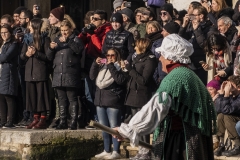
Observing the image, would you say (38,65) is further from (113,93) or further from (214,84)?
(214,84)

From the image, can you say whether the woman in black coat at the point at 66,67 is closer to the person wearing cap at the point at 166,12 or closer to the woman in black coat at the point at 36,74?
the woman in black coat at the point at 36,74

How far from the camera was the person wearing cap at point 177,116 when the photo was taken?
6.58 meters

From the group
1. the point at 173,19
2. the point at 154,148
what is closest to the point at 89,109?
the point at 173,19

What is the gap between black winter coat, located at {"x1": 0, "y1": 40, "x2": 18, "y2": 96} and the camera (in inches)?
475

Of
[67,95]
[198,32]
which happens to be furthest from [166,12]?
[67,95]

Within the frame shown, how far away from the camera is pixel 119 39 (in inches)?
448

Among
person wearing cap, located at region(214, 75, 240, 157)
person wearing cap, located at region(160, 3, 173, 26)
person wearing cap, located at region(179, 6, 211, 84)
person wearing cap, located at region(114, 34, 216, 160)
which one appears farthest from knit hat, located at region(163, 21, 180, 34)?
person wearing cap, located at region(114, 34, 216, 160)

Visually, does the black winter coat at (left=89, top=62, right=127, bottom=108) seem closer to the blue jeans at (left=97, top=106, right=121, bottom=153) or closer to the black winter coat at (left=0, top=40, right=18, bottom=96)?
the blue jeans at (left=97, top=106, right=121, bottom=153)

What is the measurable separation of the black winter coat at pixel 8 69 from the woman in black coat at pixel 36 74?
0.18 meters

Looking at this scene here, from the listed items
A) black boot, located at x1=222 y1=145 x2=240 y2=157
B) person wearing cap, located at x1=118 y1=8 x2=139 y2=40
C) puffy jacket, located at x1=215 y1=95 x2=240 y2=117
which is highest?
person wearing cap, located at x1=118 y1=8 x2=139 y2=40

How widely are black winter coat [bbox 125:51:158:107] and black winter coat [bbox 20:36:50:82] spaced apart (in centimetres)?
169

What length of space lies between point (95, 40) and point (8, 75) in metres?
1.48

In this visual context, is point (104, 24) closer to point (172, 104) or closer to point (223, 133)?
point (223, 133)

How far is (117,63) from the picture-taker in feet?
35.7
